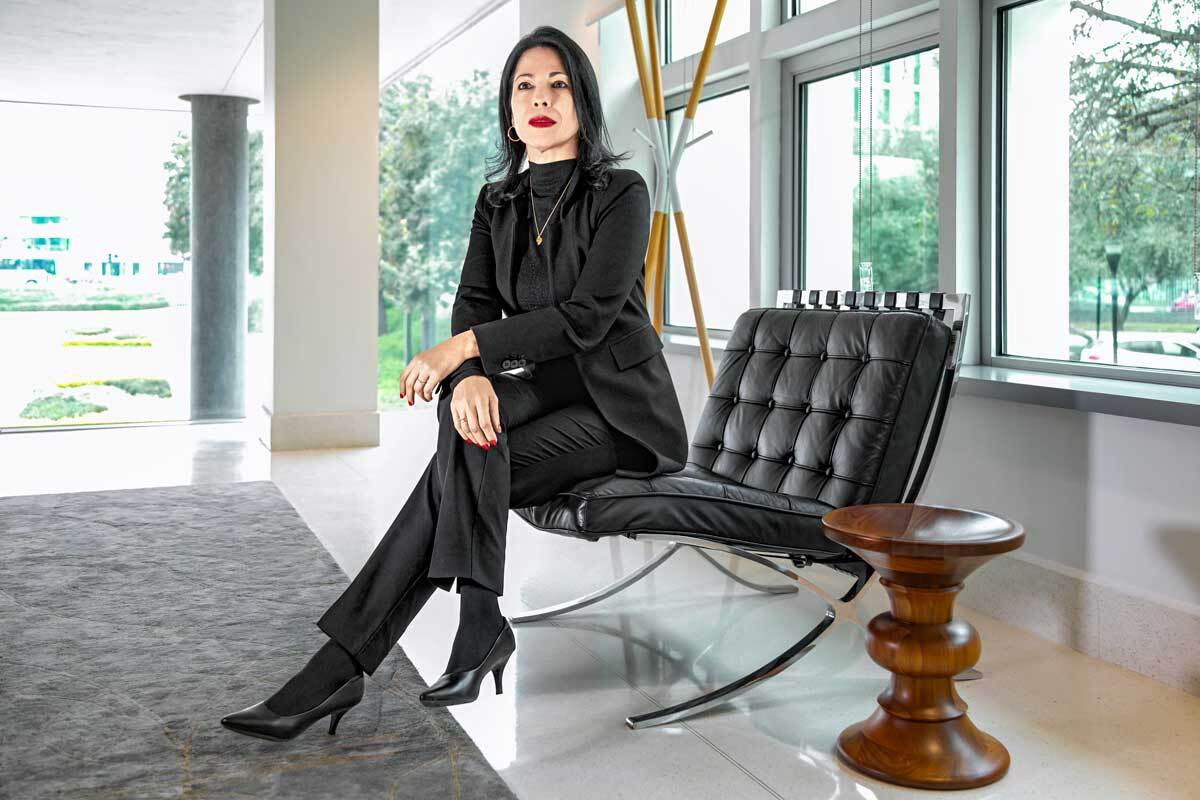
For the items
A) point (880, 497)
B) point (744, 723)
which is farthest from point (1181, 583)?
point (744, 723)

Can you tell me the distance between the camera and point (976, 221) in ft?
10.3

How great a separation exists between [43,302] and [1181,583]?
7.22m

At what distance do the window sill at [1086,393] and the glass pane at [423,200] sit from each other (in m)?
5.92

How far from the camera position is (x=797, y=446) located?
257cm

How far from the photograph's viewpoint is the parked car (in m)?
2.64

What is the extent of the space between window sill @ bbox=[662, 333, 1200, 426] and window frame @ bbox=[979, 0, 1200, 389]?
3.6 inches

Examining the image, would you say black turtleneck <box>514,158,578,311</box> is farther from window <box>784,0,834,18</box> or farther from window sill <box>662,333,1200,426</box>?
window <box>784,0,834,18</box>

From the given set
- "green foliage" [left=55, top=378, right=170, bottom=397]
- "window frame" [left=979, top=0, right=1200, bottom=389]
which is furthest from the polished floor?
"green foliage" [left=55, top=378, right=170, bottom=397]

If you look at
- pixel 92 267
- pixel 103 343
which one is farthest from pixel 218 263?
pixel 103 343

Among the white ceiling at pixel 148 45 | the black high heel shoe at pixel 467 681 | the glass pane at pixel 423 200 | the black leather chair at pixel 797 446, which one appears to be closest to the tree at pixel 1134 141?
the black leather chair at pixel 797 446

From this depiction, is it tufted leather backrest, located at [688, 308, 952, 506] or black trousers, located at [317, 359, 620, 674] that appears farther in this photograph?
tufted leather backrest, located at [688, 308, 952, 506]

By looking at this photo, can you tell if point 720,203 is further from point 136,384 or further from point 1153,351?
point 136,384

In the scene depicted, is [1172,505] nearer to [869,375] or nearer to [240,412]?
[869,375]

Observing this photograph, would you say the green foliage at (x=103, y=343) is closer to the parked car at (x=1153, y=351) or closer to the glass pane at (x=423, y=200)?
the glass pane at (x=423, y=200)
